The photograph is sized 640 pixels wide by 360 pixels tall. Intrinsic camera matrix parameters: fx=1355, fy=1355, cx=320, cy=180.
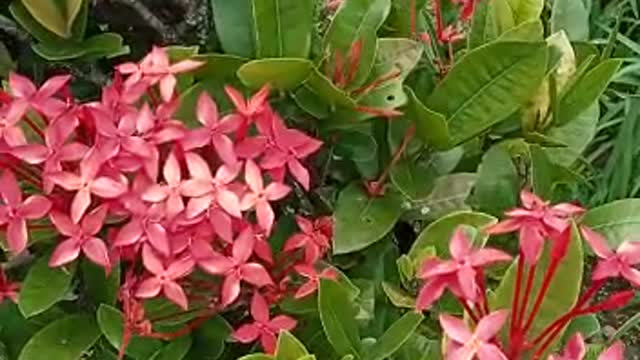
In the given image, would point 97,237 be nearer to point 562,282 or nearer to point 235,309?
point 235,309

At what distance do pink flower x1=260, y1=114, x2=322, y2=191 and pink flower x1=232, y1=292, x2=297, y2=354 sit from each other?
0.43 ft

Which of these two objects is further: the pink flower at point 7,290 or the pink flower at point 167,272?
the pink flower at point 7,290

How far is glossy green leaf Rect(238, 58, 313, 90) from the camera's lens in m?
1.37

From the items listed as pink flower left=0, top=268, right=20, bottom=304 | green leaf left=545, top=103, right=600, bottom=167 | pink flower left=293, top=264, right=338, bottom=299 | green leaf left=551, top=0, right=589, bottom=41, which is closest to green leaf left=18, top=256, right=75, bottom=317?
pink flower left=0, top=268, right=20, bottom=304

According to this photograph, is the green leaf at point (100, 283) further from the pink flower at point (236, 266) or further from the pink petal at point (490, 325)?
the pink petal at point (490, 325)

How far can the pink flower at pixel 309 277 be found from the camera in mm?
1356

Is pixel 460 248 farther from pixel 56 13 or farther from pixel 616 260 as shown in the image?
pixel 56 13

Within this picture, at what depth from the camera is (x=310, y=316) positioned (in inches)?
56.9

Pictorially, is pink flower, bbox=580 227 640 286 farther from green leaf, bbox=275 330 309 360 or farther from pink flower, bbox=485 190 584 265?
green leaf, bbox=275 330 309 360

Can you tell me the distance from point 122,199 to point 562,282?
42cm

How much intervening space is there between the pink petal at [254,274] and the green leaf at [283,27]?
0.26m

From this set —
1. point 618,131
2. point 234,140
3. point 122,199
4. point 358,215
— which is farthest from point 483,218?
point 618,131

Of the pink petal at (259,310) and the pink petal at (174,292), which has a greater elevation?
the pink petal at (174,292)

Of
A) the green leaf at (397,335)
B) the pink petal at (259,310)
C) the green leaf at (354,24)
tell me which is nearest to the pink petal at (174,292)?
the pink petal at (259,310)
